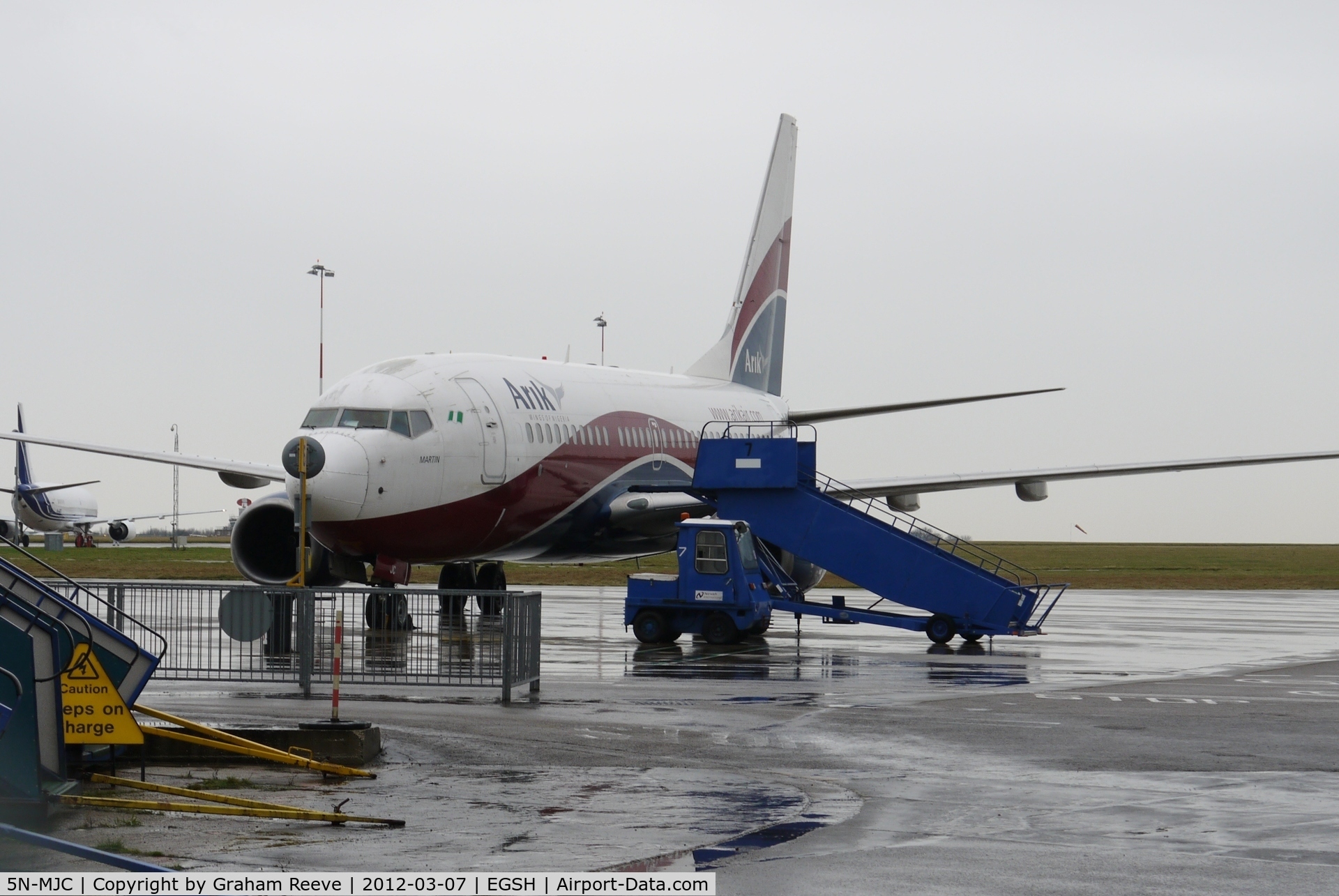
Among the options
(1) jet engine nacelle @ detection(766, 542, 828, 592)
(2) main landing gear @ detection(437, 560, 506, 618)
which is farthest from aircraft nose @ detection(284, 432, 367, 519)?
(1) jet engine nacelle @ detection(766, 542, 828, 592)

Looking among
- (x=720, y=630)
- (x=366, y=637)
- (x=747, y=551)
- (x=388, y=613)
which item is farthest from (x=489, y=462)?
(x=388, y=613)

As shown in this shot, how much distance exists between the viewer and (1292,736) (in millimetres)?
12359

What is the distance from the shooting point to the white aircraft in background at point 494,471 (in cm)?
2145

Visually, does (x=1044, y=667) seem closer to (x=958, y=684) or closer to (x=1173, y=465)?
(x=958, y=684)

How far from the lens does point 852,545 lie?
2270 centimetres

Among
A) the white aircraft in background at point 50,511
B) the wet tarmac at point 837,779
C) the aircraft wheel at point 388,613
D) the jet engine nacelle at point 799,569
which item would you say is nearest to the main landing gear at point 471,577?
the jet engine nacelle at point 799,569

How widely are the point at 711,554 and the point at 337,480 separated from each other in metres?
5.04

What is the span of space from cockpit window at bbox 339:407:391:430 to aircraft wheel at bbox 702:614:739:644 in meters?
5.15

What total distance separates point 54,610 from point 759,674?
9316 millimetres

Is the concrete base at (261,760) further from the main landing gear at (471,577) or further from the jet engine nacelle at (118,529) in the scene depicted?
the jet engine nacelle at (118,529)

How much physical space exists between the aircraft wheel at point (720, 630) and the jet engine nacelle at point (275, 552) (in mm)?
5536

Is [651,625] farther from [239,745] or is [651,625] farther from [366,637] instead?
[239,745]

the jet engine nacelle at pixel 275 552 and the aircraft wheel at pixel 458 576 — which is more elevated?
the jet engine nacelle at pixel 275 552

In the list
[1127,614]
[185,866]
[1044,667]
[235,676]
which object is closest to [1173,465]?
[1127,614]
